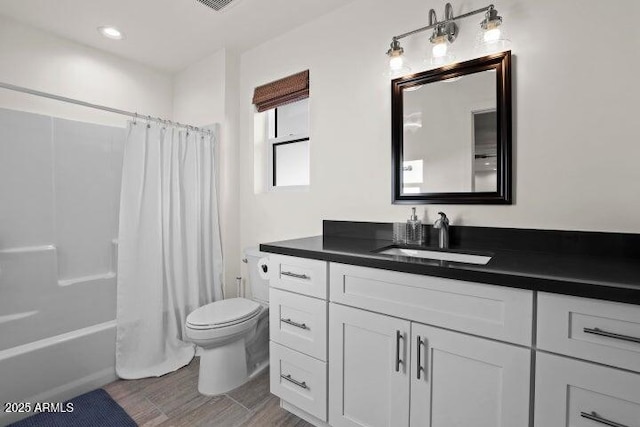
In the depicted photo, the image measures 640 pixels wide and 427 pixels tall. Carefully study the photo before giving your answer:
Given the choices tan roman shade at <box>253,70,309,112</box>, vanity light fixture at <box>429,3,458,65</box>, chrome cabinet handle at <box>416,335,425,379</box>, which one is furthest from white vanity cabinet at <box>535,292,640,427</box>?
tan roman shade at <box>253,70,309,112</box>

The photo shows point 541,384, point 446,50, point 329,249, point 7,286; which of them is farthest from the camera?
point 7,286

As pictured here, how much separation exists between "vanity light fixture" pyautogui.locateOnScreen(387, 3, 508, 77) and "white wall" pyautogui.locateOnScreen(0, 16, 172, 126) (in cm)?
223

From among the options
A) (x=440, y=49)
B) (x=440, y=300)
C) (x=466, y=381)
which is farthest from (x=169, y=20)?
(x=466, y=381)

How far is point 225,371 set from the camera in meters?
1.83

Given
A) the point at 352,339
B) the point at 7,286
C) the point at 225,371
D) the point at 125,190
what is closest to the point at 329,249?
the point at 352,339

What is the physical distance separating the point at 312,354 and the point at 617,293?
44.9 inches

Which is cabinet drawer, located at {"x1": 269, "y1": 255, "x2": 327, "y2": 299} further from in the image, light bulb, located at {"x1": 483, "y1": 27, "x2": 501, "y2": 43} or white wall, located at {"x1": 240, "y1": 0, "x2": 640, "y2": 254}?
light bulb, located at {"x1": 483, "y1": 27, "x2": 501, "y2": 43}

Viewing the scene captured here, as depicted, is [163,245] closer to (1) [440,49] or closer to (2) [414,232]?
(2) [414,232]

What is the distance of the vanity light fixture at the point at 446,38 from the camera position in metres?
1.38

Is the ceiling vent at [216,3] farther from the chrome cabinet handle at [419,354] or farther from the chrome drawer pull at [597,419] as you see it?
the chrome drawer pull at [597,419]

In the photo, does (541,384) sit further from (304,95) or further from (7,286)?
(7,286)

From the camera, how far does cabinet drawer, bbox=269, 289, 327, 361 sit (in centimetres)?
142

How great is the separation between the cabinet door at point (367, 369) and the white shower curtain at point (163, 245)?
51.7 inches

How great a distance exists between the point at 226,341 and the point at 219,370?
178 mm
